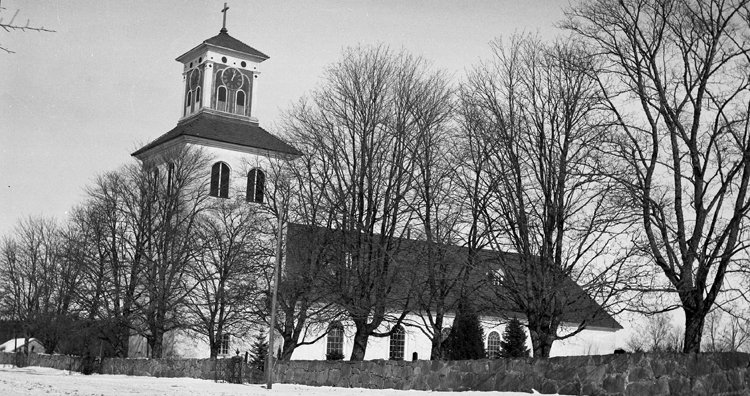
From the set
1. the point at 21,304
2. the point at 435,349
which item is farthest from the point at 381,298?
the point at 21,304

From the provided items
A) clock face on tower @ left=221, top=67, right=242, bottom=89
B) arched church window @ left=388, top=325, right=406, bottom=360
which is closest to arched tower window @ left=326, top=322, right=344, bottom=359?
arched church window @ left=388, top=325, right=406, bottom=360

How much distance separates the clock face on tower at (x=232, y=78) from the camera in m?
55.1

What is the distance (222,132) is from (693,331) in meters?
36.6

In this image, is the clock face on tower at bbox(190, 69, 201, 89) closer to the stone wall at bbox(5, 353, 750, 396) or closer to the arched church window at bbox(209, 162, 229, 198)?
the arched church window at bbox(209, 162, 229, 198)

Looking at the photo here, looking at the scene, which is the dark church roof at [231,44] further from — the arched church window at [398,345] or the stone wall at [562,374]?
the stone wall at [562,374]

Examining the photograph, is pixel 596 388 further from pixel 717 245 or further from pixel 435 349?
pixel 435 349

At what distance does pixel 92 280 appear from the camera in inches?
1754

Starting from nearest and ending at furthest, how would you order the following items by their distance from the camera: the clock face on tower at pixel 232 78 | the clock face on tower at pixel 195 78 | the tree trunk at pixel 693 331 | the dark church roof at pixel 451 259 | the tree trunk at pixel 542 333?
the tree trunk at pixel 693 331, the tree trunk at pixel 542 333, the dark church roof at pixel 451 259, the clock face on tower at pixel 232 78, the clock face on tower at pixel 195 78

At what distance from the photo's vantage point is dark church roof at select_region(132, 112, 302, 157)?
50.4 meters

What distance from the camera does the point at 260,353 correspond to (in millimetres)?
41125

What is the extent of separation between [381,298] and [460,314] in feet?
9.49

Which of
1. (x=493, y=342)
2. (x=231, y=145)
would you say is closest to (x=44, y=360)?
(x=231, y=145)

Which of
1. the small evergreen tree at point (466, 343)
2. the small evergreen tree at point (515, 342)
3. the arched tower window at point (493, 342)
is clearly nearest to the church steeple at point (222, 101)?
the small evergreen tree at point (515, 342)

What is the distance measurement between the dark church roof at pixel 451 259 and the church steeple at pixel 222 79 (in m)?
17.4
